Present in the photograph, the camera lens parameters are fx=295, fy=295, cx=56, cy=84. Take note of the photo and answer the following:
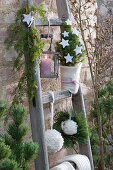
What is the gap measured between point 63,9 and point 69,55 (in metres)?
0.38

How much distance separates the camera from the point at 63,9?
207 cm

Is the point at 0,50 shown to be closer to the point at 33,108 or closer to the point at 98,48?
the point at 33,108

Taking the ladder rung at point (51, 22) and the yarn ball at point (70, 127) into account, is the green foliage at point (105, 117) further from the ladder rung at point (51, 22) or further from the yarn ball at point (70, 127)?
the ladder rung at point (51, 22)

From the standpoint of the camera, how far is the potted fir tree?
1.92 meters

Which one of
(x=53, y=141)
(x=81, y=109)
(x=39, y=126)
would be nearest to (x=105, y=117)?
(x=81, y=109)

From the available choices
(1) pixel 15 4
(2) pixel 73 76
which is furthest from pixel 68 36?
(1) pixel 15 4

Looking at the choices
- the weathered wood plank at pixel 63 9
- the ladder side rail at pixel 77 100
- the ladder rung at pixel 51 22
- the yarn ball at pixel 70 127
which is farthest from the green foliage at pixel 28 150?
the weathered wood plank at pixel 63 9

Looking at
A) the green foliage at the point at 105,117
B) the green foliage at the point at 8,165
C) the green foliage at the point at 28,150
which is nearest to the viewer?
the green foliage at the point at 8,165

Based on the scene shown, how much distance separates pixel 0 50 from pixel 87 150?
957 mm

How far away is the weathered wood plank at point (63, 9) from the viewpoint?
81.3 inches

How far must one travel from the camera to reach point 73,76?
199 centimetres

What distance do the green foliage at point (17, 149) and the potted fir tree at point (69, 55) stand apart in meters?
0.68

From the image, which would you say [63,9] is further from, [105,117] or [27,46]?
[105,117]

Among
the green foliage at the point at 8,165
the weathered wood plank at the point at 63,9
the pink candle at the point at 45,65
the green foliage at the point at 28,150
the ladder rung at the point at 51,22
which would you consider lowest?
the green foliage at the point at 28,150
